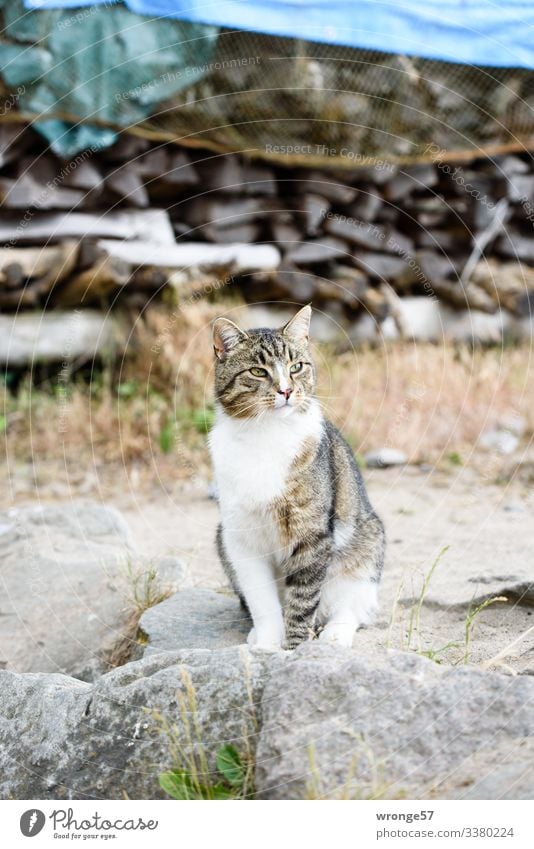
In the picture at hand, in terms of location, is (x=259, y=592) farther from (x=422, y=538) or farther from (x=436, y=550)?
(x=422, y=538)

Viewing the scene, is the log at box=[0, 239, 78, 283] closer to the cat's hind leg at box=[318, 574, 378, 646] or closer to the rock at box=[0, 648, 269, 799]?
the cat's hind leg at box=[318, 574, 378, 646]

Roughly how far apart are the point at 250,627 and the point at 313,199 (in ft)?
19.8

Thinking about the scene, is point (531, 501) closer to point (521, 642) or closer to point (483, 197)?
point (521, 642)

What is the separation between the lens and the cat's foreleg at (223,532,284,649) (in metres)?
3.77

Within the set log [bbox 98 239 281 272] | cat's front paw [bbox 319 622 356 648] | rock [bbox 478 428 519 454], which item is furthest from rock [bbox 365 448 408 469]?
cat's front paw [bbox 319 622 356 648]

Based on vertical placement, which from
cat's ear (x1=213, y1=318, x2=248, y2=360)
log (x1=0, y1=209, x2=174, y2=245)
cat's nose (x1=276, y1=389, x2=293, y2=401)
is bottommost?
cat's nose (x1=276, y1=389, x2=293, y2=401)

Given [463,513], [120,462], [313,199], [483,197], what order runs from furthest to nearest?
[483,197], [313,199], [120,462], [463,513]

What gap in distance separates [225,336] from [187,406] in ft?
13.8

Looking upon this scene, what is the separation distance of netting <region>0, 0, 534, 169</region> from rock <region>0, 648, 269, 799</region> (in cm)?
573

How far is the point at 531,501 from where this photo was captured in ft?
22.1

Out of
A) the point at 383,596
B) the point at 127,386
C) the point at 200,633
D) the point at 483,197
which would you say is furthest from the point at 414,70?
the point at 200,633

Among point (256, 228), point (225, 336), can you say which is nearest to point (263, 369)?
point (225, 336)

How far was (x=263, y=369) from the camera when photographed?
12.6 feet
